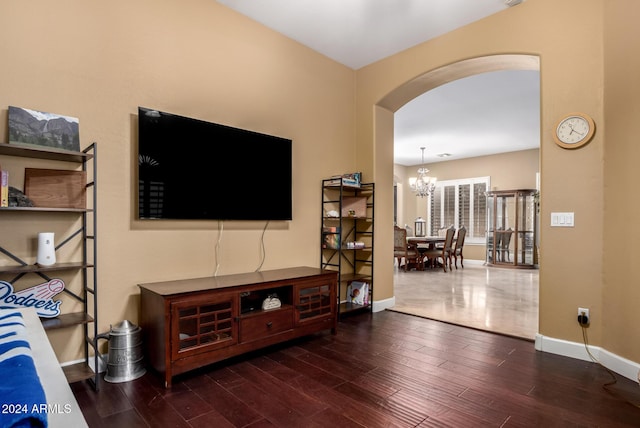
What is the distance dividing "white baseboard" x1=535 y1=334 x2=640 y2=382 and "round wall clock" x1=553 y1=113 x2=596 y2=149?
1.52 meters

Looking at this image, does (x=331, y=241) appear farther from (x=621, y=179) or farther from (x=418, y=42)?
(x=621, y=179)

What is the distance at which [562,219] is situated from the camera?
9.07 feet

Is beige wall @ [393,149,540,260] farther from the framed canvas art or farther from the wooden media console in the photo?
the framed canvas art

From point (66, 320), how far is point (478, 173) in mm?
8755

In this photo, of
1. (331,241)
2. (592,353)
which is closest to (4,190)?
(331,241)

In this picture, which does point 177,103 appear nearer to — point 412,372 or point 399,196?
point 412,372

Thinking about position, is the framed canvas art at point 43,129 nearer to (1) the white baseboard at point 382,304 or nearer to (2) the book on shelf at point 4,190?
(2) the book on shelf at point 4,190

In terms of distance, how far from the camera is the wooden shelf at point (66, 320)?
2.02 meters

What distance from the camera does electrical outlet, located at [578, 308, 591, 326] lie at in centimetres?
262

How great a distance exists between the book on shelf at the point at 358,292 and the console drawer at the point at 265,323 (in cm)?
131

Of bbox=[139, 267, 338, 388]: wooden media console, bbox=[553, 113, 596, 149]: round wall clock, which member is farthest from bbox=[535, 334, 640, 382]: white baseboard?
bbox=[139, 267, 338, 388]: wooden media console

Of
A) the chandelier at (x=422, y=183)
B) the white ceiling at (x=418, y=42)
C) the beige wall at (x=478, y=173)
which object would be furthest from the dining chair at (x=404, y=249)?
the beige wall at (x=478, y=173)

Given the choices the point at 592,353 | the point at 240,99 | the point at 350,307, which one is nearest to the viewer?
the point at 592,353

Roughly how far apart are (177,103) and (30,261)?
146 centimetres
